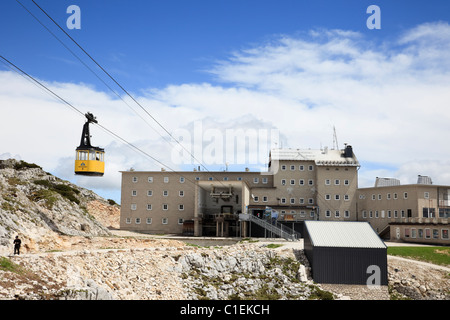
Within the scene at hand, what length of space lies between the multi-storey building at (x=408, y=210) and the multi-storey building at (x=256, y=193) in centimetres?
287

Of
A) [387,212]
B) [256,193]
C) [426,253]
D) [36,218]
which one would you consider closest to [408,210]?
[387,212]

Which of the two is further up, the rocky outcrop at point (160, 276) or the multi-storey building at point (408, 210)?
the multi-storey building at point (408, 210)

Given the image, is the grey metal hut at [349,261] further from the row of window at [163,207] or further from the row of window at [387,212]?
the row of window at [163,207]

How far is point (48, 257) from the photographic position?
2328cm

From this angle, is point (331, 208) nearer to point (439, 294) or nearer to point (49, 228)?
point (439, 294)

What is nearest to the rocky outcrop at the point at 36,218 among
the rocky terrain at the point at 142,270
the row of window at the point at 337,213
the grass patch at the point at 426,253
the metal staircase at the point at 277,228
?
the rocky terrain at the point at 142,270

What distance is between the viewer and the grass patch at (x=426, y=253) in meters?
39.4

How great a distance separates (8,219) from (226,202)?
38832 millimetres

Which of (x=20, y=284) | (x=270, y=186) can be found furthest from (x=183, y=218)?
(x=20, y=284)

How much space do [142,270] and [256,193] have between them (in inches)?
1533

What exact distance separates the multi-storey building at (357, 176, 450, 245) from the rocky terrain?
15.4m

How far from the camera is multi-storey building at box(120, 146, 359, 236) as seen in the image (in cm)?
6400

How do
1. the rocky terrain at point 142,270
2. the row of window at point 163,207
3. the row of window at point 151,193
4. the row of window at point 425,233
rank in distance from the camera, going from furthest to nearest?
the row of window at point 151,193 → the row of window at point 163,207 → the row of window at point 425,233 → the rocky terrain at point 142,270

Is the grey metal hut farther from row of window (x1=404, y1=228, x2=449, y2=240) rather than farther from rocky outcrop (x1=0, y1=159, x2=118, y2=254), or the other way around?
rocky outcrop (x1=0, y1=159, x2=118, y2=254)
